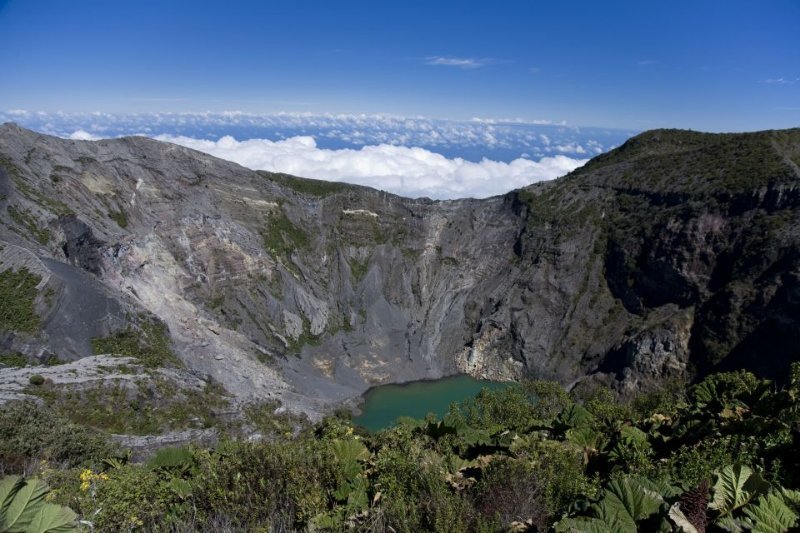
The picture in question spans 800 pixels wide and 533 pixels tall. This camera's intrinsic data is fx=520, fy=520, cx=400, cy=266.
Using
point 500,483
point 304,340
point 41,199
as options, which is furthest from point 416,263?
point 500,483

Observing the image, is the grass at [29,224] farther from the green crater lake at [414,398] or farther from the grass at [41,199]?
the green crater lake at [414,398]

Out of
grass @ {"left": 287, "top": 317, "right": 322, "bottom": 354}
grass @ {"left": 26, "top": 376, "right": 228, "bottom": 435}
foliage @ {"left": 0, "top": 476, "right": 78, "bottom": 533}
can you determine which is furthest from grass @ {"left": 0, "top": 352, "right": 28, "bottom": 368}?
foliage @ {"left": 0, "top": 476, "right": 78, "bottom": 533}

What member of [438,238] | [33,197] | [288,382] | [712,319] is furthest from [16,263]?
[712,319]

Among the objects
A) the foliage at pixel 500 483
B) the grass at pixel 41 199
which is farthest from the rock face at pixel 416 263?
the foliage at pixel 500 483

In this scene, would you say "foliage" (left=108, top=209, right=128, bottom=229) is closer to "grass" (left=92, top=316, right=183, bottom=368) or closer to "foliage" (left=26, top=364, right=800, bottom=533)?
"grass" (left=92, top=316, right=183, bottom=368)

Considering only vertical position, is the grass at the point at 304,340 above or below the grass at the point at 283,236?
below

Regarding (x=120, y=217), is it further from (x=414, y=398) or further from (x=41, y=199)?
(x=414, y=398)

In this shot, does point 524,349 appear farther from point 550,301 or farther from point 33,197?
point 33,197
